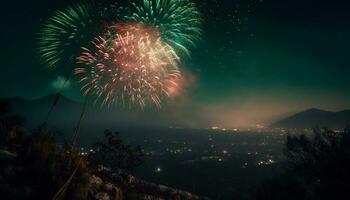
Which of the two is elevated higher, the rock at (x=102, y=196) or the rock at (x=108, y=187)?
the rock at (x=108, y=187)

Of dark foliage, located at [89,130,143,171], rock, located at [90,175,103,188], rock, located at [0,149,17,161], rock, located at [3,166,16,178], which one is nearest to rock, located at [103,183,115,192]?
rock, located at [90,175,103,188]

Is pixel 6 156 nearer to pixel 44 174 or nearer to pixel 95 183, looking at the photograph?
pixel 44 174

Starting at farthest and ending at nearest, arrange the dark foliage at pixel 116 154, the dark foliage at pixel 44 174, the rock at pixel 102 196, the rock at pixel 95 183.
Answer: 1. the dark foliage at pixel 116 154
2. the rock at pixel 95 183
3. the rock at pixel 102 196
4. the dark foliage at pixel 44 174

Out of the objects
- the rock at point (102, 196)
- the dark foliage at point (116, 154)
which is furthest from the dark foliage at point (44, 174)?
the dark foliage at point (116, 154)

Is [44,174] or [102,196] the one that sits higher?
[44,174]

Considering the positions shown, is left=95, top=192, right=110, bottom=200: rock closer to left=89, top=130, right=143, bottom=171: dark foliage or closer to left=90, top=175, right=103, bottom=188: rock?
left=90, top=175, right=103, bottom=188: rock

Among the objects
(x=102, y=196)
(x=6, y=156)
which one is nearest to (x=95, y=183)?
(x=102, y=196)

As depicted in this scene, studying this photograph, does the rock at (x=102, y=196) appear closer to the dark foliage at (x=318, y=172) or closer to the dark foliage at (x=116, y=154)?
the dark foliage at (x=116, y=154)

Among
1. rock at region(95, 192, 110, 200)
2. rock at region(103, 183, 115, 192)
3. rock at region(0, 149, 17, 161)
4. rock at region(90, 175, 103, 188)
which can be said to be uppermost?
rock at region(0, 149, 17, 161)

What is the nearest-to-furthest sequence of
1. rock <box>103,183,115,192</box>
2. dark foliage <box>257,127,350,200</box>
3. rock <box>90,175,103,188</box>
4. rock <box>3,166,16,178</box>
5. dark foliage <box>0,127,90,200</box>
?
dark foliage <box>0,127,90,200</box>, rock <box>3,166,16,178</box>, rock <box>90,175,103,188</box>, rock <box>103,183,115,192</box>, dark foliage <box>257,127,350,200</box>
